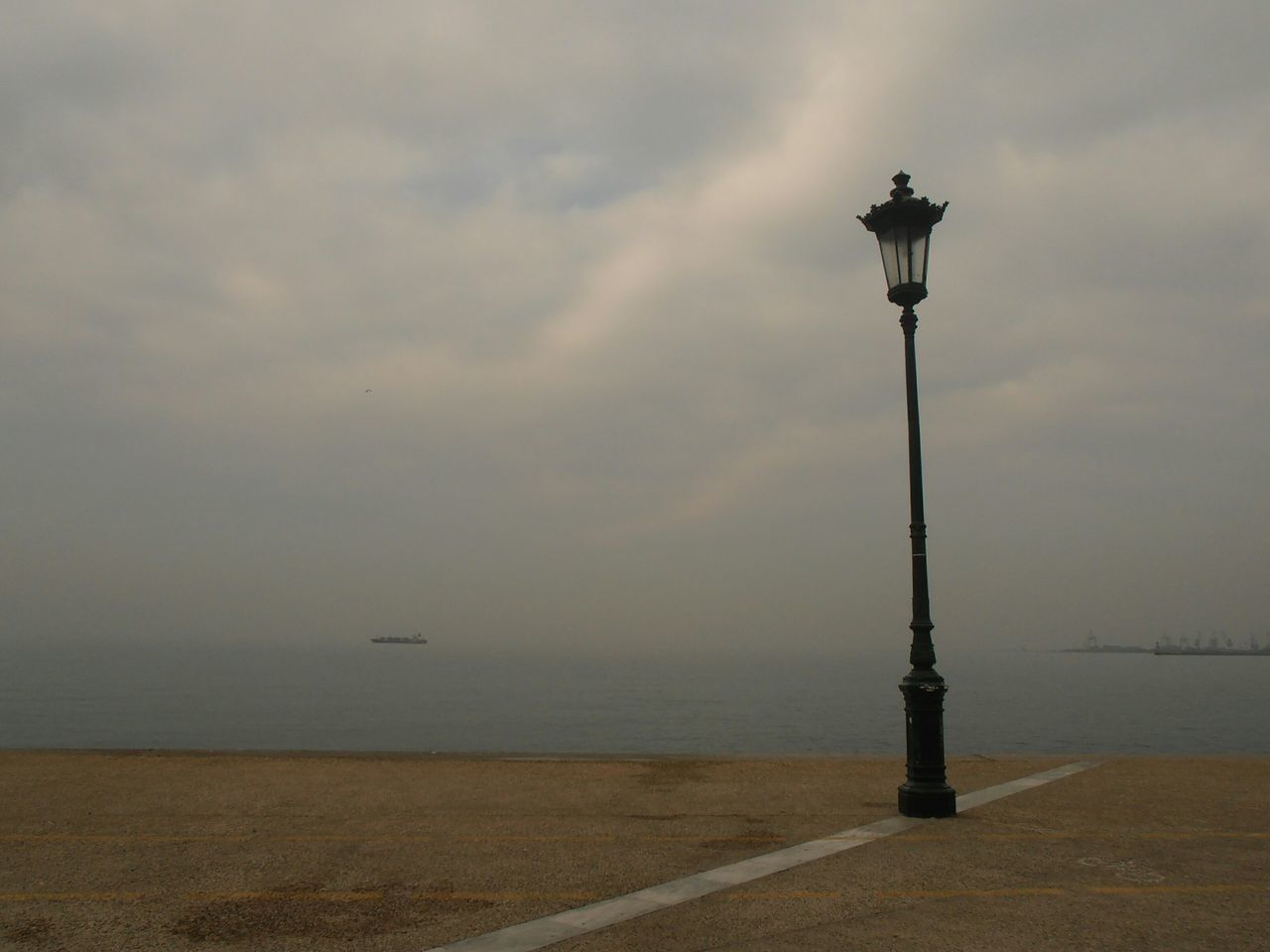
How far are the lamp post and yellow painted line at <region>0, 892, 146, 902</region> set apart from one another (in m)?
6.25

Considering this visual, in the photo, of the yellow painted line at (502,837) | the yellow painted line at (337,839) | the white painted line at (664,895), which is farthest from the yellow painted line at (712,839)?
the yellow painted line at (337,839)

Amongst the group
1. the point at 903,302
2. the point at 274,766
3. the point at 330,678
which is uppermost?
the point at 903,302

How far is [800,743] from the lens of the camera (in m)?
46.7

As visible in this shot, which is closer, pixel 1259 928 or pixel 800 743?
pixel 1259 928

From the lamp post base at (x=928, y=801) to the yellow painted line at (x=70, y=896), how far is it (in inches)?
243

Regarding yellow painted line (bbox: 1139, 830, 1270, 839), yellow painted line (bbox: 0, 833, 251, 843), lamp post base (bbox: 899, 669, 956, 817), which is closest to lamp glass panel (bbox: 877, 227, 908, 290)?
lamp post base (bbox: 899, 669, 956, 817)

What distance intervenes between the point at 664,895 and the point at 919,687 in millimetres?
3850

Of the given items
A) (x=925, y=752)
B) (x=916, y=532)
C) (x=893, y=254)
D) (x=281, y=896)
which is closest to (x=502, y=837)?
(x=281, y=896)

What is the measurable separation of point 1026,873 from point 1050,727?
204 ft

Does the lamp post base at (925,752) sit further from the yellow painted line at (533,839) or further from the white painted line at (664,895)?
the yellow painted line at (533,839)

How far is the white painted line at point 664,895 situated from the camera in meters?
4.64

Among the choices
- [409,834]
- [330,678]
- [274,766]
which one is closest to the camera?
[409,834]

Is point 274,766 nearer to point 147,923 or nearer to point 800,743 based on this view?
point 147,923

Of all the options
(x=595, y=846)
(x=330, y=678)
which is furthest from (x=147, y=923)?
(x=330, y=678)
